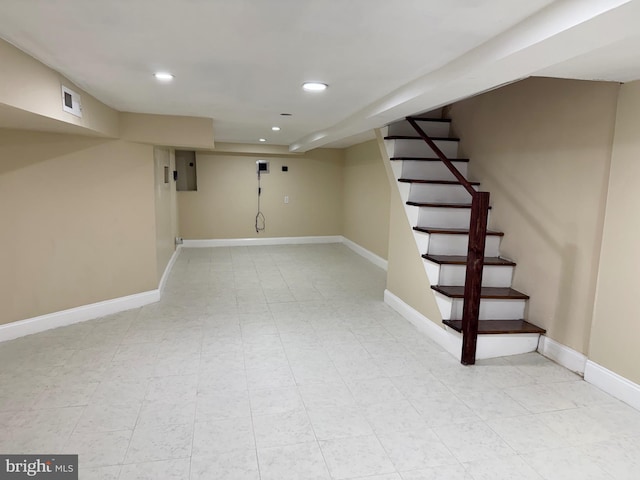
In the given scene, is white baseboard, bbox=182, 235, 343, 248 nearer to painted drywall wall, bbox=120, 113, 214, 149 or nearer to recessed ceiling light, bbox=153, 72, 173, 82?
painted drywall wall, bbox=120, 113, 214, 149

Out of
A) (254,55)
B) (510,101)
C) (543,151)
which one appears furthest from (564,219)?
(254,55)

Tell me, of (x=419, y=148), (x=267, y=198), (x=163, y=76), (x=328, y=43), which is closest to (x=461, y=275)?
(x=419, y=148)

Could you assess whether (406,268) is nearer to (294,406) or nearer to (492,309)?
(492,309)

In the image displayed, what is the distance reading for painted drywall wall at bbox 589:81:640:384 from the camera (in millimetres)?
2340

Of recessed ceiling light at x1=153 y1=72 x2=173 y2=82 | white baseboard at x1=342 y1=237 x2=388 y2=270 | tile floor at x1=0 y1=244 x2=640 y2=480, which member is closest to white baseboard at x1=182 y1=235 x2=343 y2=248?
white baseboard at x1=342 y1=237 x2=388 y2=270

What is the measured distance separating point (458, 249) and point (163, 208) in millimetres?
3652

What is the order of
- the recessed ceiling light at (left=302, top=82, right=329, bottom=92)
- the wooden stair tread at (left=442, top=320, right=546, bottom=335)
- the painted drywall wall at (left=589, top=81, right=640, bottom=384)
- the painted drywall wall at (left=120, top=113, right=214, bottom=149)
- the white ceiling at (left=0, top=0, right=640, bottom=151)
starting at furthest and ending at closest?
the painted drywall wall at (left=120, top=113, right=214, bottom=149) → the wooden stair tread at (left=442, top=320, right=546, bottom=335) → the recessed ceiling light at (left=302, top=82, right=329, bottom=92) → the painted drywall wall at (left=589, top=81, right=640, bottom=384) → the white ceiling at (left=0, top=0, right=640, bottom=151)

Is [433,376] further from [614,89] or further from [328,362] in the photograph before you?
[614,89]

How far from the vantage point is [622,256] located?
7.91ft

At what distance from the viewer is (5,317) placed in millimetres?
3256

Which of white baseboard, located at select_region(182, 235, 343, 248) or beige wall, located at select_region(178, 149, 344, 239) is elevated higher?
beige wall, located at select_region(178, 149, 344, 239)

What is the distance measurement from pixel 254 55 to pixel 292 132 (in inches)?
129

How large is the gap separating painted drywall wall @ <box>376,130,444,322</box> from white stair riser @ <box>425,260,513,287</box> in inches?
5.3

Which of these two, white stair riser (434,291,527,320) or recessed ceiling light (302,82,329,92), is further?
white stair riser (434,291,527,320)
